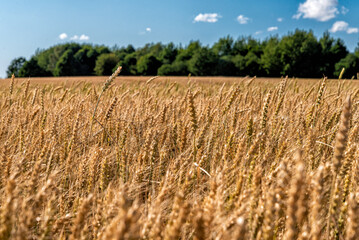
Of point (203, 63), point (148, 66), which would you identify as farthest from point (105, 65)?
point (203, 63)

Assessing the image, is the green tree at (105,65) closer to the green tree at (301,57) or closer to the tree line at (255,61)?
the tree line at (255,61)

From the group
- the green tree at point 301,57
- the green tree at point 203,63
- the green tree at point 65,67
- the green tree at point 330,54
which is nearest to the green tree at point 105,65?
the green tree at point 65,67

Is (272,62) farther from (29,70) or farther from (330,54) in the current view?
(29,70)

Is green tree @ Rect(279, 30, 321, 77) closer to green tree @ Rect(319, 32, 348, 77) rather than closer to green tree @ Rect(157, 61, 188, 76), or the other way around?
green tree @ Rect(319, 32, 348, 77)

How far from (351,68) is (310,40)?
29.5 feet

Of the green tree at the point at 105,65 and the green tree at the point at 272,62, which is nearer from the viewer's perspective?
the green tree at the point at 272,62

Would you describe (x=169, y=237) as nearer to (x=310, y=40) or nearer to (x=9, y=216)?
(x=9, y=216)

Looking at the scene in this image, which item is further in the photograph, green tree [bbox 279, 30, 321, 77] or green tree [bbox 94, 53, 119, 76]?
green tree [bbox 94, 53, 119, 76]

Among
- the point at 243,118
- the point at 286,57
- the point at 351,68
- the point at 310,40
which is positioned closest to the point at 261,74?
the point at 286,57

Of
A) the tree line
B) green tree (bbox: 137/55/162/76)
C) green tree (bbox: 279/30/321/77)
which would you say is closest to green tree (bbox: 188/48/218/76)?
the tree line

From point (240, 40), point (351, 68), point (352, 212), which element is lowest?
point (352, 212)

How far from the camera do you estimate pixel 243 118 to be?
2.57m

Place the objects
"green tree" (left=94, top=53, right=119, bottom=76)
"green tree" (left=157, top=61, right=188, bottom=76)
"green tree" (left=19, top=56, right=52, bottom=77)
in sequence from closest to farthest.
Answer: "green tree" (left=157, top=61, right=188, bottom=76), "green tree" (left=19, top=56, right=52, bottom=77), "green tree" (left=94, top=53, right=119, bottom=76)

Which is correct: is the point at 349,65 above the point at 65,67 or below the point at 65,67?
below
